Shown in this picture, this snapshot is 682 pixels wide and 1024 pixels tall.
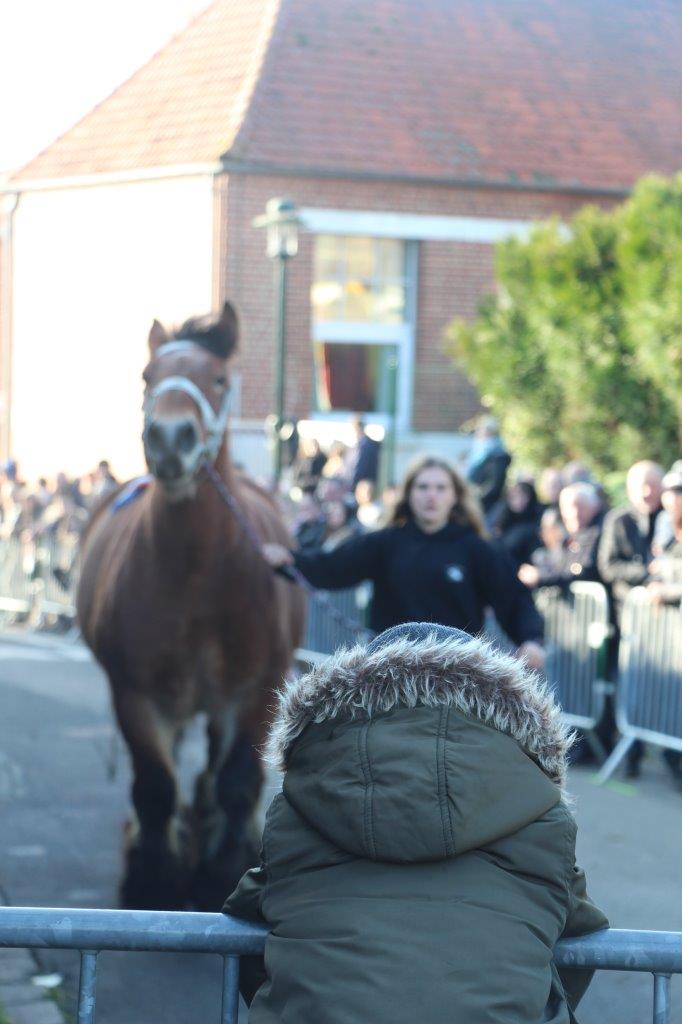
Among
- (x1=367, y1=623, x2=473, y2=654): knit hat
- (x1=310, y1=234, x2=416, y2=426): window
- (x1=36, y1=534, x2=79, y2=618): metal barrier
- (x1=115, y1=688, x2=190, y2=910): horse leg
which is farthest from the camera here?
(x1=310, y1=234, x2=416, y2=426): window

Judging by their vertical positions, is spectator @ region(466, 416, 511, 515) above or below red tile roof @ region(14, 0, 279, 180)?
below

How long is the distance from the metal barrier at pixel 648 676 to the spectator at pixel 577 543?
24.6 inches

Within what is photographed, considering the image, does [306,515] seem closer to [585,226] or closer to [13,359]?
[585,226]

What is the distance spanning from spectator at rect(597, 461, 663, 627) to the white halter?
12.4ft

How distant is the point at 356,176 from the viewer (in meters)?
23.0

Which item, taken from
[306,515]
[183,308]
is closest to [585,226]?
[306,515]

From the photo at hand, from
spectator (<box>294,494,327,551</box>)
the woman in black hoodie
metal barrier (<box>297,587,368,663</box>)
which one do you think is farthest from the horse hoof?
spectator (<box>294,494,327,551</box>)

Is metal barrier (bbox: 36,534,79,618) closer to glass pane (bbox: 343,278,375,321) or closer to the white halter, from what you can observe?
glass pane (bbox: 343,278,375,321)

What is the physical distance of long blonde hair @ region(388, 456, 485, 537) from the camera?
21.3 ft

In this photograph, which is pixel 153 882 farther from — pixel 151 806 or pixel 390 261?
pixel 390 261

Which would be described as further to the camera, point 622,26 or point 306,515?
point 622,26

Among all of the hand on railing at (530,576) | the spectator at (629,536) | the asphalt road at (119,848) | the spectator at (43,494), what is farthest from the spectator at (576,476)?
the spectator at (43,494)

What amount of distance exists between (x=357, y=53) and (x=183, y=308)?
206 inches

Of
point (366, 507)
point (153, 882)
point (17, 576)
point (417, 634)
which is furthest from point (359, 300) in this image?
point (417, 634)
